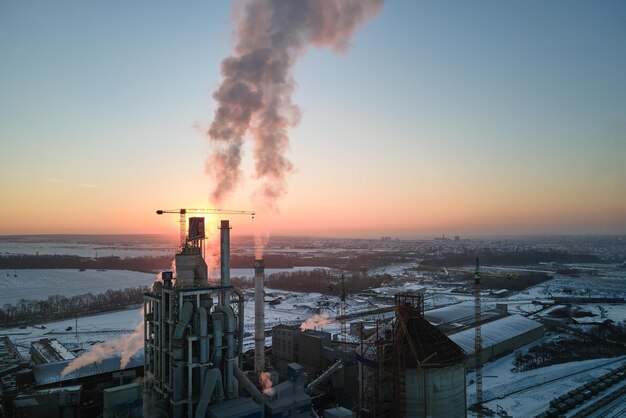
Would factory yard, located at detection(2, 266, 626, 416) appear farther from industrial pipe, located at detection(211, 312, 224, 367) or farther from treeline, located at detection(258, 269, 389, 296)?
industrial pipe, located at detection(211, 312, 224, 367)

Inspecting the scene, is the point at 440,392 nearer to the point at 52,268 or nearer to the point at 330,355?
the point at 330,355

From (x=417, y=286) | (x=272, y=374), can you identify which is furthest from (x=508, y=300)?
(x=272, y=374)

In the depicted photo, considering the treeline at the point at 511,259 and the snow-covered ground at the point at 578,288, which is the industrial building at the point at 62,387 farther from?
the treeline at the point at 511,259

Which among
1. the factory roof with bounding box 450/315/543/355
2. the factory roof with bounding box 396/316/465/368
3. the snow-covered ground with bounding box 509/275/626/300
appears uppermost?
the factory roof with bounding box 396/316/465/368

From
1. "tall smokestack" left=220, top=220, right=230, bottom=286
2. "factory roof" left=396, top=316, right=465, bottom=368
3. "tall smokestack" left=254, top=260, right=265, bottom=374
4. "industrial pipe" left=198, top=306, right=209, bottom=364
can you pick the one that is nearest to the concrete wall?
"factory roof" left=396, top=316, right=465, bottom=368

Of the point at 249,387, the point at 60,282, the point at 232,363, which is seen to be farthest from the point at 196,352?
the point at 60,282

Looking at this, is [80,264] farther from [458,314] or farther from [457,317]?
[457,317]
